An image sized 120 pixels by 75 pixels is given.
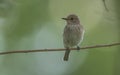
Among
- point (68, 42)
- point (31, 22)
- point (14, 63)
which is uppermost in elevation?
point (31, 22)

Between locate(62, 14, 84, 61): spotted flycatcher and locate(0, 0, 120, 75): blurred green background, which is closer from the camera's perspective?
locate(0, 0, 120, 75): blurred green background

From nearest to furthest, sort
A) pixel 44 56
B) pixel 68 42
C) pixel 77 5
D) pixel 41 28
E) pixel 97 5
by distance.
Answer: pixel 97 5
pixel 77 5
pixel 41 28
pixel 68 42
pixel 44 56

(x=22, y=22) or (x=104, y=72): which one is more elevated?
(x=22, y=22)

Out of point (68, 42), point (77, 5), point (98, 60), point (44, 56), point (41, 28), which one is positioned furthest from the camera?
point (44, 56)

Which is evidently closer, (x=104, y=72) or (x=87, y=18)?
(x=104, y=72)

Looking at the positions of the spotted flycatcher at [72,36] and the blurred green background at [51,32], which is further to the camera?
the spotted flycatcher at [72,36]

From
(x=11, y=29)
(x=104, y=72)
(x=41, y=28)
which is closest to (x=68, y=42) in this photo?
(x=41, y=28)

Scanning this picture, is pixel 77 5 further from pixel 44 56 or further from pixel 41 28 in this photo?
pixel 44 56
